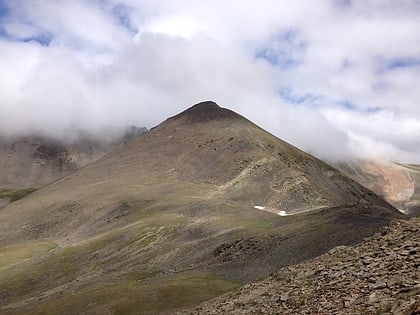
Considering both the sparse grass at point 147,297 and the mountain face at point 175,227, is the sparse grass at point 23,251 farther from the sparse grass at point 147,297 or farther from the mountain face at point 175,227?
the sparse grass at point 147,297

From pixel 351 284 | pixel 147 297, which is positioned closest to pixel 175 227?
pixel 147 297

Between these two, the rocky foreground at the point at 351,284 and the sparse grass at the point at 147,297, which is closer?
the rocky foreground at the point at 351,284

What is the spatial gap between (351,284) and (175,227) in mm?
69510

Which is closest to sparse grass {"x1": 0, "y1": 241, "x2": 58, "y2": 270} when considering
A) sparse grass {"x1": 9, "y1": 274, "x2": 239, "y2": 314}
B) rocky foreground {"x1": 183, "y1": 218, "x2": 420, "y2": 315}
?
sparse grass {"x1": 9, "y1": 274, "x2": 239, "y2": 314}

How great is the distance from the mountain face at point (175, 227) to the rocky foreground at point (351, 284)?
52.4 feet

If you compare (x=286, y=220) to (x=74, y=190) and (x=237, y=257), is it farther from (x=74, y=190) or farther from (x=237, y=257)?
(x=74, y=190)

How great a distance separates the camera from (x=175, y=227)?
92.0m

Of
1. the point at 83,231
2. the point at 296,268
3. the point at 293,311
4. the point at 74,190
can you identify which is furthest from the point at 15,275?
the point at 74,190

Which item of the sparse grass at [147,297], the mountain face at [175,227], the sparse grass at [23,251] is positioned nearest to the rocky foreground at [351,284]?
the sparse grass at [147,297]

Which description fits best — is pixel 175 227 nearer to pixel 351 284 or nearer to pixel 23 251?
pixel 23 251

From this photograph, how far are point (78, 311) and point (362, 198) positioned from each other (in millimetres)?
139742

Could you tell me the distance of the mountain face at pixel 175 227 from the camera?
55.0m

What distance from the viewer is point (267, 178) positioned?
5561 inches

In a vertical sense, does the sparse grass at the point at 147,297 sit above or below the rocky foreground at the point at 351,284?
below
